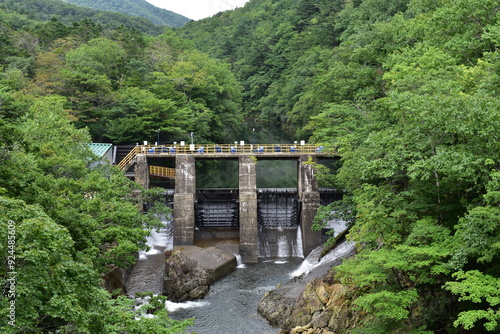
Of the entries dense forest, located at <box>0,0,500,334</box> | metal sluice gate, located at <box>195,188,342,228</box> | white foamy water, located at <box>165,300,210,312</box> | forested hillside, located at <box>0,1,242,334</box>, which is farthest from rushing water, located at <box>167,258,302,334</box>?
dense forest, located at <box>0,0,500,334</box>

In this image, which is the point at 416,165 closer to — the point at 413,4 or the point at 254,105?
the point at 413,4

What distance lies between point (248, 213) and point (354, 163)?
40.1ft

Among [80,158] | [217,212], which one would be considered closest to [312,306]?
[80,158]

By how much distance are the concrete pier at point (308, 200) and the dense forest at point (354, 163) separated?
3.04 m

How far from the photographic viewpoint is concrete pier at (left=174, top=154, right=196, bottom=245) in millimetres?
36125

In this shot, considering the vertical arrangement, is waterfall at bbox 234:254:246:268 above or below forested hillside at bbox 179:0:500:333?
below

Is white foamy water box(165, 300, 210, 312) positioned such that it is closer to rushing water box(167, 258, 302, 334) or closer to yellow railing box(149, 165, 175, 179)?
rushing water box(167, 258, 302, 334)

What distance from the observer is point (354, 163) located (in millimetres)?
26422

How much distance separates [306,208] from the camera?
36.1 m

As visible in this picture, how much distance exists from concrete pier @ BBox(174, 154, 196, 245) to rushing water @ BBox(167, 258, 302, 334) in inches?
223

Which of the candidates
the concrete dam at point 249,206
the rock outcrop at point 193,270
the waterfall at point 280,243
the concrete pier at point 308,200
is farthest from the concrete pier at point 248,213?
the concrete pier at point 308,200

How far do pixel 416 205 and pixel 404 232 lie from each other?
129cm

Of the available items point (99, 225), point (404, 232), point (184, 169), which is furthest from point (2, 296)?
point (184, 169)

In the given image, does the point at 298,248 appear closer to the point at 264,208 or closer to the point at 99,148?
the point at 264,208
